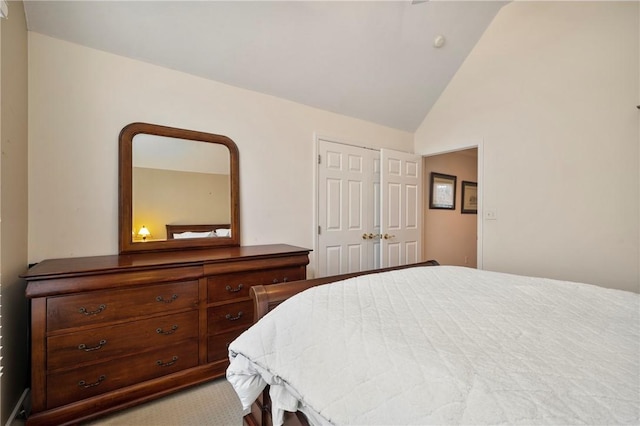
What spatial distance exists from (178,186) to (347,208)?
1.81 metres

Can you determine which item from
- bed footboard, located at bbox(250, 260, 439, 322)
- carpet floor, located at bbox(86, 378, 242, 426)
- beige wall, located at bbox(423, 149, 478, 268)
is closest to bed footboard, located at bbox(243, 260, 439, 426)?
bed footboard, located at bbox(250, 260, 439, 322)

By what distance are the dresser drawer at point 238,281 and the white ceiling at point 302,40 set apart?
1725 millimetres

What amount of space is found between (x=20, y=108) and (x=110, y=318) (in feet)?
4.53

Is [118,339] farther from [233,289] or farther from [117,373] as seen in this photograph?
[233,289]

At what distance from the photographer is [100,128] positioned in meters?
2.02

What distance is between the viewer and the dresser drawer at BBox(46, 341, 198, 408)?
150cm

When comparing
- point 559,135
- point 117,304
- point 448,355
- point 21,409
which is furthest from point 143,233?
point 559,135

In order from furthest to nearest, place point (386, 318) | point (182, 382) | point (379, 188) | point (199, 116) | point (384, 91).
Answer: point (379, 188)
point (384, 91)
point (199, 116)
point (182, 382)
point (386, 318)

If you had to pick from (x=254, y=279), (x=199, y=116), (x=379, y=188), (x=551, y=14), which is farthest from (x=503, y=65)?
(x=254, y=279)

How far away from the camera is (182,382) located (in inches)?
71.7

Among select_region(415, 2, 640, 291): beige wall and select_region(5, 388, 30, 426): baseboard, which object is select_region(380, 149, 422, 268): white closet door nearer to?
select_region(415, 2, 640, 291): beige wall

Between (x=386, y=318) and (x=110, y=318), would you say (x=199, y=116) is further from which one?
(x=386, y=318)

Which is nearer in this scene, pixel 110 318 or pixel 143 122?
pixel 110 318

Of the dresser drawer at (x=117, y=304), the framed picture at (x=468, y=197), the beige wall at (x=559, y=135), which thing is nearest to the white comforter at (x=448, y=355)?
the dresser drawer at (x=117, y=304)
